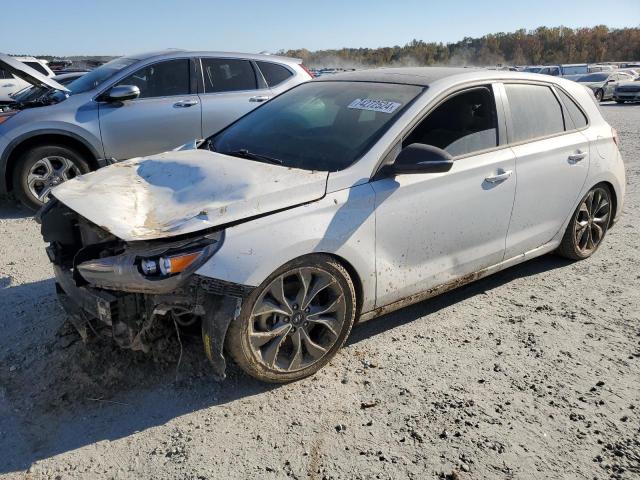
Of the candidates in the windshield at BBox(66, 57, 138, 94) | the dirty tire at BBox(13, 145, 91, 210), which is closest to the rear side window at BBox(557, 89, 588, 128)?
the windshield at BBox(66, 57, 138, 94)

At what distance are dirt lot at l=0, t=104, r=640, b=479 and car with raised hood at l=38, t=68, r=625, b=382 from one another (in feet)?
0.92

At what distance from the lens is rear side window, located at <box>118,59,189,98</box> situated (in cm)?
675

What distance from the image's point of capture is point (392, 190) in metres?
3.33

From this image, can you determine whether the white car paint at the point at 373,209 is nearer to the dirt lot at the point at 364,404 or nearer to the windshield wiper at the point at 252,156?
the windshield wiper at the point at 252,156

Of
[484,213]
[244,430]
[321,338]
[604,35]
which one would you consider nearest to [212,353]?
[244,430]

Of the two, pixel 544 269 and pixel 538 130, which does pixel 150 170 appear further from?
pixel 544 269

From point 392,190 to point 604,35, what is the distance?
3152 inches

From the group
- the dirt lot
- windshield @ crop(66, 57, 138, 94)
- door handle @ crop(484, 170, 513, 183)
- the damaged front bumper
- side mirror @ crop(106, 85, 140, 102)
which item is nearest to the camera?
the dirt lot

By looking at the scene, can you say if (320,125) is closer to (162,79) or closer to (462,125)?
(462,125)

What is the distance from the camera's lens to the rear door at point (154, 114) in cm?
654

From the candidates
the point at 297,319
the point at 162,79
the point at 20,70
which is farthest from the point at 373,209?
the point at 162,79

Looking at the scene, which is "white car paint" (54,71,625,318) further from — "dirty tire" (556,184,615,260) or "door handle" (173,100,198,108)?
"door handle" (173,100,198,108)

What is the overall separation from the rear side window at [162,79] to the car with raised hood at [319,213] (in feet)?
9.51

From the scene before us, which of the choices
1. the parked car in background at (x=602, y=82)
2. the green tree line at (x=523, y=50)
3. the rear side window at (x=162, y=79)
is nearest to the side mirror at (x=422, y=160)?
the rear side window at (x=162, y=79)
